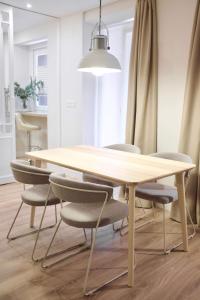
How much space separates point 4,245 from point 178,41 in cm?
279

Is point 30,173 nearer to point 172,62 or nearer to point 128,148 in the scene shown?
point 128,148

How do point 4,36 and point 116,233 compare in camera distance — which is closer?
point 116,233

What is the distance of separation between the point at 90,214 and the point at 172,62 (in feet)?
6.96

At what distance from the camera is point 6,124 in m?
4.48

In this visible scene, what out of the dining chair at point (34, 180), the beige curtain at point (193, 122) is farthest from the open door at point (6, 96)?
the beige curtain at point (193, 122)

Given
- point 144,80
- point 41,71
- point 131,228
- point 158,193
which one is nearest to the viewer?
point 131,228

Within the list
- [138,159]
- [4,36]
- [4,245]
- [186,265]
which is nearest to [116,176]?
[138,159]

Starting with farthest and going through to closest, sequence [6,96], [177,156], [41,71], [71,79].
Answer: [41,71] < [71,79] < [6,96] < [177,156]

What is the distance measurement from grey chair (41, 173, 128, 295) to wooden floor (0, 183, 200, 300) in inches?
4.8

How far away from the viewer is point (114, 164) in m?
2.60

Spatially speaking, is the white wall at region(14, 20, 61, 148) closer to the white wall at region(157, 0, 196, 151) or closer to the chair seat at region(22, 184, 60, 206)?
the white wall at region(157, 0, 196, 151)

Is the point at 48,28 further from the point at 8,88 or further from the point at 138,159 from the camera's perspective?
the point at 138,159

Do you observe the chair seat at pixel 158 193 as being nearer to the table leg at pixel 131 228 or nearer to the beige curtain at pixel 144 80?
the table leg at pixel 131 228

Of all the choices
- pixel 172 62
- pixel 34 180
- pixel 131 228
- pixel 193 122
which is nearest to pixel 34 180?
pixel 34 180
